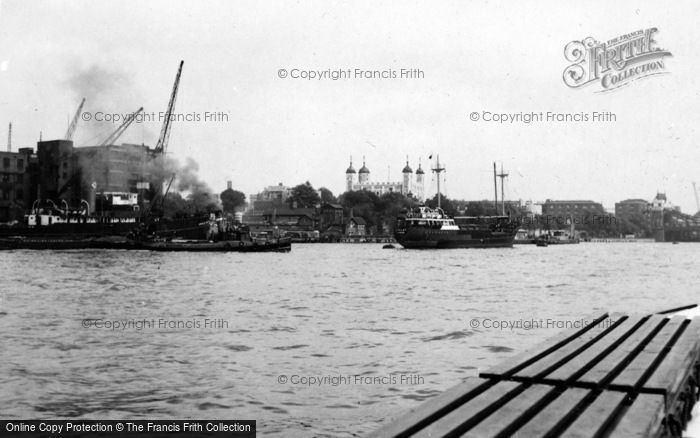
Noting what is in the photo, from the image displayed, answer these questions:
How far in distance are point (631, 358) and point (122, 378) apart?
24.1ft

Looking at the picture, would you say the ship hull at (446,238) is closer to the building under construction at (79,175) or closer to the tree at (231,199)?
the building under construction at (79,175)

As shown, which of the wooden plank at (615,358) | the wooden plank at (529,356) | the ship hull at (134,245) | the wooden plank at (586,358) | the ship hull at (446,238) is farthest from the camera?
the ship hull at (446,238)

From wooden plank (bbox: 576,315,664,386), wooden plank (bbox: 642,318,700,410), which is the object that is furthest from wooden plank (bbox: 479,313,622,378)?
wooden plank (bbox: 642,318,700,410)

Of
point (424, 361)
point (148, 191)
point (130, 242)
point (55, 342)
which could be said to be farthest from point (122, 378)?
point (148, 191)

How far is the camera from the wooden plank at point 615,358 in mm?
4966

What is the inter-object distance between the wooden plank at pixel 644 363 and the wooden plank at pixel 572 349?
0.40 meters

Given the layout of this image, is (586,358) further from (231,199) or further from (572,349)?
(231,199)

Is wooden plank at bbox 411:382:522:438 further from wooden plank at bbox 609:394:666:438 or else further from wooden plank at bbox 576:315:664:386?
wooden plank at bbox 609:394:666:438

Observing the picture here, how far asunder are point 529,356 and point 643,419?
6.52 ft

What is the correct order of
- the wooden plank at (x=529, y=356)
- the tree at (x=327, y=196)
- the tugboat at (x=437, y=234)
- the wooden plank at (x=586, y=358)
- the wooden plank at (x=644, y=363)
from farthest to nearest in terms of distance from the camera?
the tree at (x=327, y=196) < the tugboat at (x=437, y=234) < the wooden plank at (x=529, y=356) < the wooden plank at (x=586, y=358) < the wooden plank at (x=644, y=363)

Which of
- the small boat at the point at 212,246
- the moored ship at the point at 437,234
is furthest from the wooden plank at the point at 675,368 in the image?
the moored ship at the point at 437,234

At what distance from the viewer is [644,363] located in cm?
556

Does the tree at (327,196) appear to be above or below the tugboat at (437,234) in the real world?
above

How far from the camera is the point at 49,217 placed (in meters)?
82.9
